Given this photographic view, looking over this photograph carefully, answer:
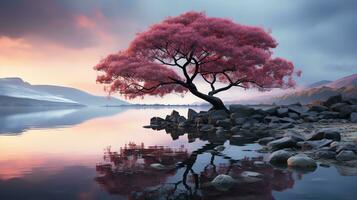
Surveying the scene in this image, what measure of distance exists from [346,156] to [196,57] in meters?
21.5

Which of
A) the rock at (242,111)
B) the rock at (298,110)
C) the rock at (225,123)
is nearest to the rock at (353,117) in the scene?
the rock at (298,110)

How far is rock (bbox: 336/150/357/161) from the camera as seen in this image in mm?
12234

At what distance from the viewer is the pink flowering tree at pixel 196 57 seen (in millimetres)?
29172

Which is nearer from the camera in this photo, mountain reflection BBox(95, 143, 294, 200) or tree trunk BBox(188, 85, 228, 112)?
mountain reflection BBox(95, 143, 294, 200)

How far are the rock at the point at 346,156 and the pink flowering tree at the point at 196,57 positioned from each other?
59.4 ft

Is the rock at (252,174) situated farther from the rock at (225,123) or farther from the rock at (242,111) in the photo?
the rock at (242,111)

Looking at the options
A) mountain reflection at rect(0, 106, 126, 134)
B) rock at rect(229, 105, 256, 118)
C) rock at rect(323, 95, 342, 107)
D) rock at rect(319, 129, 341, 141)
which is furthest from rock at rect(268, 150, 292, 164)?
rock at rect(323, 95, 342, 107)

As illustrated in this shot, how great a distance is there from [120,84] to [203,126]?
9.02 m

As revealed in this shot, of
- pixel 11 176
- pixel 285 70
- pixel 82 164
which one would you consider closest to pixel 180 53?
pixel 285 70

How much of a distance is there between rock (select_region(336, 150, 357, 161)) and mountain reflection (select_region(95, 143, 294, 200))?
2889 millimetres

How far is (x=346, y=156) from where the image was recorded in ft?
40.2

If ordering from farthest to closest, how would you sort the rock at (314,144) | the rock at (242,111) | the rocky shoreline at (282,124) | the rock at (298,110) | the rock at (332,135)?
1. the rock at (298,110)
2. the rock at (242,111)
3. the rock at (332,135)
4. the rocky shoreline at (282,124)
5. the rock at (314,144)

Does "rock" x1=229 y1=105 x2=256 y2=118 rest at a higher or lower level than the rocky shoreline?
higher

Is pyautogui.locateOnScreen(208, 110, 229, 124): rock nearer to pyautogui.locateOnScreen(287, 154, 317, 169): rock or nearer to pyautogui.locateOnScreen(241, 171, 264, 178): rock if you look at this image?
pyautogui.locateOnScreen(287, 154, 317, 169): rock
